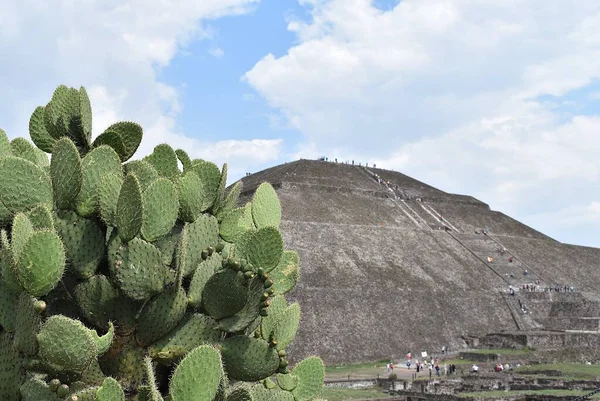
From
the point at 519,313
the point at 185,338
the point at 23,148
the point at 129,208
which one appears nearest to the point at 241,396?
the point at 185,338

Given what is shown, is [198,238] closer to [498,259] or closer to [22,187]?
[22,187]

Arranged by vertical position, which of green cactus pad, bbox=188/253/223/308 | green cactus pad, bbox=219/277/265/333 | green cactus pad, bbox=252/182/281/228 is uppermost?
green cactus pad, bbox=252/182/281/228

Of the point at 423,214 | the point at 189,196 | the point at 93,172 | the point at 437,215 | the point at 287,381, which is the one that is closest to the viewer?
the point at 93,172

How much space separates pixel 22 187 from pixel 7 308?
35.4 inches

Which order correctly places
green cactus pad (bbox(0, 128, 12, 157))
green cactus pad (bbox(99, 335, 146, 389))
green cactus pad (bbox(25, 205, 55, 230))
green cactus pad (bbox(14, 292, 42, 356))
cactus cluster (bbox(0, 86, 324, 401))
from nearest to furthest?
1. cactus cluster (bbox(0, 86, 324, 401))
2. green cactus pad (bbox(14, 292, 42, 356))
3. green cactus pad (bbox(25, 205, 55, 230))
4. green cactus pad (bbox(99, 335, 146, 389))
5. green cactus pad (bbox(0, 128, 12, 157))

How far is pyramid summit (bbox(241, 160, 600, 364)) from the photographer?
39094 mm

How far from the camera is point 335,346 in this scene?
36.8 metres

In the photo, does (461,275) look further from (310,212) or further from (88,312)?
(88,312)

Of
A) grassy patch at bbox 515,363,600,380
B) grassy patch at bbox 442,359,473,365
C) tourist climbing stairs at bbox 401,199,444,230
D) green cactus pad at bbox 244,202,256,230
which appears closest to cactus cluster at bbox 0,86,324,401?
green cactus pad at bbox 244,202,256,230

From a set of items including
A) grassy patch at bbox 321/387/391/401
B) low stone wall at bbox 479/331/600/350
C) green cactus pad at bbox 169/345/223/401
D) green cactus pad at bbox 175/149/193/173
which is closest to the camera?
green cactus pad at bbox 169/345/223/401

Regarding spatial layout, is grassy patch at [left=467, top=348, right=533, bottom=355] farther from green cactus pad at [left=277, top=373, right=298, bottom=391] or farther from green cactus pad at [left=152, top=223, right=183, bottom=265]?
green cactus pad at [left=152, top=223, right=183, bottom=265]

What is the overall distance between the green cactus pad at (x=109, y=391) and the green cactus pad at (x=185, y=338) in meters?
0.73

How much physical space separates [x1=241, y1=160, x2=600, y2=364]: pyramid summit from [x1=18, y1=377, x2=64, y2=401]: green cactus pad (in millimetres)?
31154

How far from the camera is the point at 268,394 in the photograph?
20.6 ft
